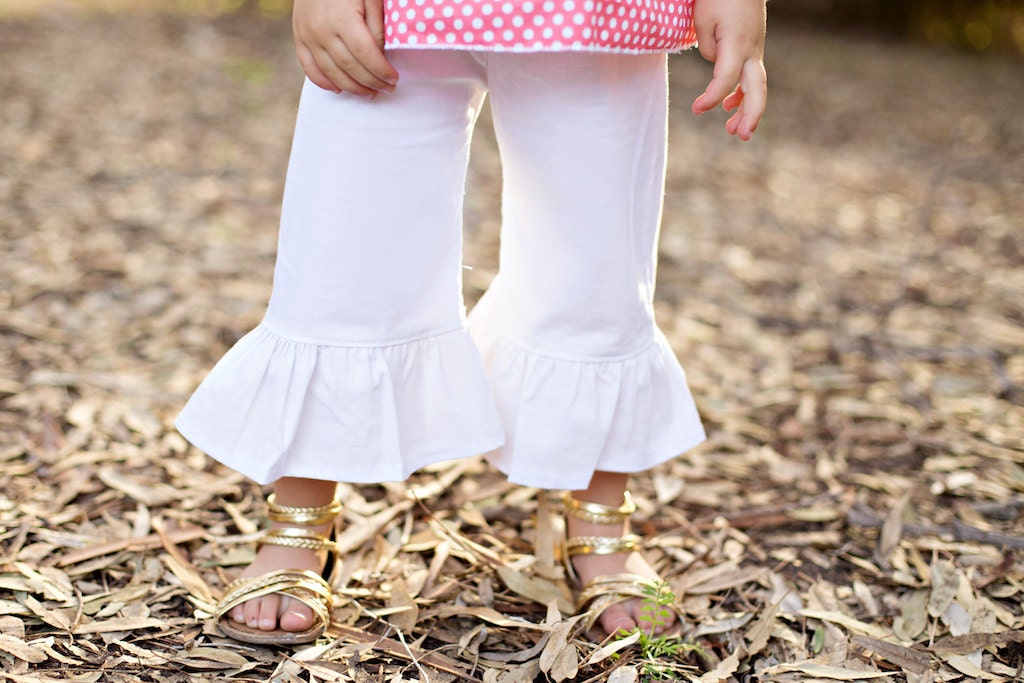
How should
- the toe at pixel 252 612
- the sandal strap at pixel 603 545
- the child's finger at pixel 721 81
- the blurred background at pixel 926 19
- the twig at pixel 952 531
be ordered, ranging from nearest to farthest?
1. the child's finger at pixel 721 81
2. the toe at pixel 252 612
3. the sandal strap at pixel 603 545
4. the twig at pixel 952 531
5. the blurred background at pixel 926 19

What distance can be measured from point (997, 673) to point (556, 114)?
97 centimetres

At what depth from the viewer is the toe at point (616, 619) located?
1.32 m

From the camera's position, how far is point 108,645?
Result: 123cm

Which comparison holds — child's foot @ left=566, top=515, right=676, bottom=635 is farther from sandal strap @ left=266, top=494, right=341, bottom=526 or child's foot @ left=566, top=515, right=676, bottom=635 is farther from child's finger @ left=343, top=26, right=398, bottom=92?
child's finger @ left=343, top=26, right=398, bottom=92

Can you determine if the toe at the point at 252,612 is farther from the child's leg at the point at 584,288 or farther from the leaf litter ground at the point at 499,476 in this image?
the child's leg at the point at 584,288

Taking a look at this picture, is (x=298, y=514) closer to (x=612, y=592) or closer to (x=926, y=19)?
(x=612, y=592)

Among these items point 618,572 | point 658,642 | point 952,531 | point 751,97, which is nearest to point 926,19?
point 952,531

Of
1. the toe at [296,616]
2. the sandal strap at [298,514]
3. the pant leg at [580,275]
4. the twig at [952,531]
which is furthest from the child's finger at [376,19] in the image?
the twig at [952,531]

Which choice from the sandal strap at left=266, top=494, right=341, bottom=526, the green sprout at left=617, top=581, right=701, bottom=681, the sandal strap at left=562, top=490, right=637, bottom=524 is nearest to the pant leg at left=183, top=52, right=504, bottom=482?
the sandal strap at left=266, top=494, right=341, bottom=526

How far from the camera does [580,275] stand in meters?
1.26

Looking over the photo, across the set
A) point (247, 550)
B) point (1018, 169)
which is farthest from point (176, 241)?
point (1018, 169)

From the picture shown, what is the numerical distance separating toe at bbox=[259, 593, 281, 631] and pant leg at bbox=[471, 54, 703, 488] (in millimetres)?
367

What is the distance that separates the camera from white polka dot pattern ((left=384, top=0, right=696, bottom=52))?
3.41 ft

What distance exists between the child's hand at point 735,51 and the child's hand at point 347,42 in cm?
39
